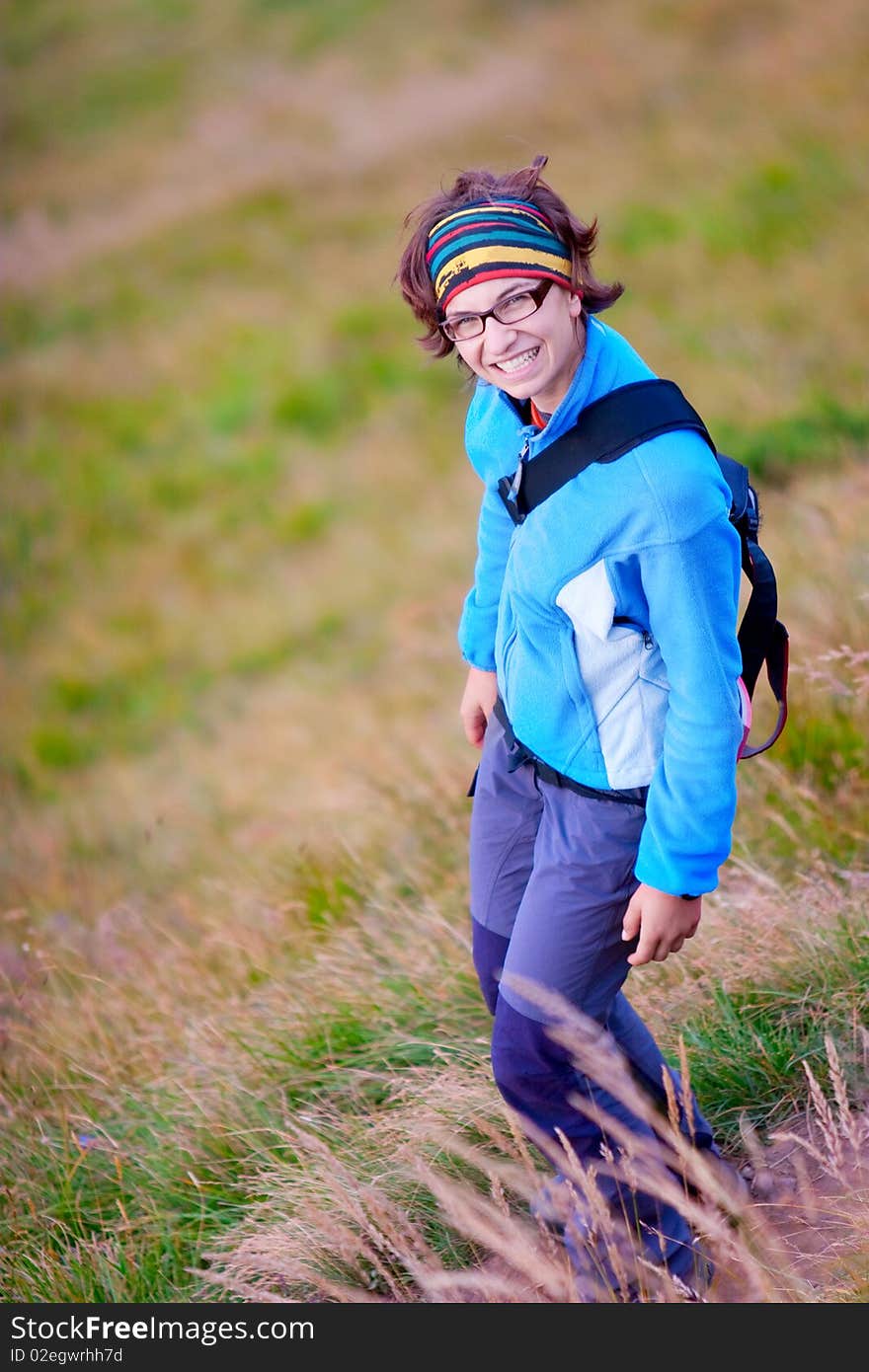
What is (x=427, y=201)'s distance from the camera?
226 centimetres

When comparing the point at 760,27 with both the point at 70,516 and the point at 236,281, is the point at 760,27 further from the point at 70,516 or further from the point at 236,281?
the point at 70,516

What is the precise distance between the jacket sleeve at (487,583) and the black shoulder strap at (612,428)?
313mm

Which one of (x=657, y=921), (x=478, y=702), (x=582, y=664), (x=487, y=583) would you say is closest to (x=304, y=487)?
(x=478, y=702)

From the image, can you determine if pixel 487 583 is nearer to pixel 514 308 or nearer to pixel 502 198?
pixel 514 308

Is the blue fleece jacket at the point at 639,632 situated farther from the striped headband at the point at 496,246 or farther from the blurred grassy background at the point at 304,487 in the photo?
the blurred grassy background at the point at 304,487

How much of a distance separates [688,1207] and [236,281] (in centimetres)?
1427

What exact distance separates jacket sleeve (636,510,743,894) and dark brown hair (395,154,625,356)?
1.85 feet

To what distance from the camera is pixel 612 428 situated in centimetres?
204

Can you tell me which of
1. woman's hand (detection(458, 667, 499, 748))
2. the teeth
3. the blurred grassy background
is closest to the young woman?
the teeth

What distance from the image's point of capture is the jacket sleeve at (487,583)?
2518 millimetres
